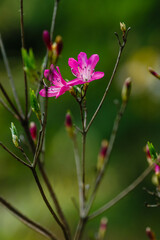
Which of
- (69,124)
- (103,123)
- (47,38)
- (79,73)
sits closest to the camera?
(47,38)

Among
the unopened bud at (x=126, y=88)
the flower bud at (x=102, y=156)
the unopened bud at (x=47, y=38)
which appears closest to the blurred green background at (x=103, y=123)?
the flower bud at (x=102, y=156)

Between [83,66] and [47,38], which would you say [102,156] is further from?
[47,38]

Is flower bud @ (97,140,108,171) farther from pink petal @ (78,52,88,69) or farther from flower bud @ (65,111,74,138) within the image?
pink petal @ (78,52,88,69)

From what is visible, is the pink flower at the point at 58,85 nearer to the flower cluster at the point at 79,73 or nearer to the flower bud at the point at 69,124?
the flower cluster at the point at 79,73

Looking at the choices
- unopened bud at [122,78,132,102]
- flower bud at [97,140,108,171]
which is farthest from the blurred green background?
unopened bud at [122,78,132,102]

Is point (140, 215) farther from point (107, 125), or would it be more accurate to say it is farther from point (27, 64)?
point (27, 64)

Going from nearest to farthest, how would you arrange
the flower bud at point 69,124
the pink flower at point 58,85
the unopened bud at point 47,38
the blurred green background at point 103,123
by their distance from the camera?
the unopened bud at point 47,38, the pink flower at point 58,85, the flower bud at point 69,124, the blurred green background at point 103,123

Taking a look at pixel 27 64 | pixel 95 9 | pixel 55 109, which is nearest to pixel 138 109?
pixel 55 109

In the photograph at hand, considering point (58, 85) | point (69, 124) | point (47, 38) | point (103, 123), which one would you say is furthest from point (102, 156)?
point (103, 123)
